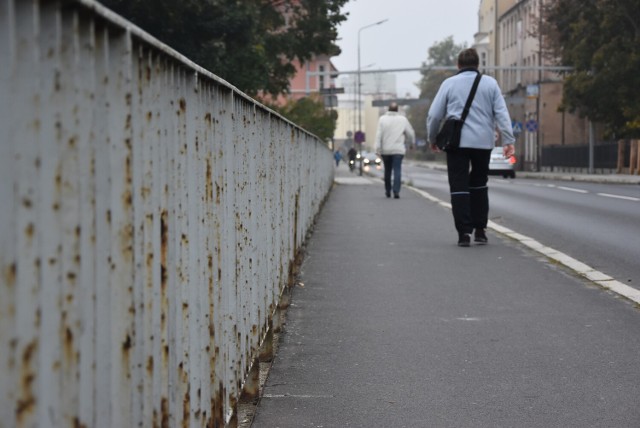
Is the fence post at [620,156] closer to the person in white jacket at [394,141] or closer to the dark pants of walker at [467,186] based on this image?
the person in white jacket at [394,141]

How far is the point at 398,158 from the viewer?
76.9 ft

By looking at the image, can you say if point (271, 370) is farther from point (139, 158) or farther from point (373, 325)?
point (139, 158)

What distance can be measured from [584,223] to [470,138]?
5.21 m

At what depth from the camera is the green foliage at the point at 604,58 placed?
4847 centimetres

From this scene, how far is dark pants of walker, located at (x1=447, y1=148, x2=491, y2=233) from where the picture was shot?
472 inches

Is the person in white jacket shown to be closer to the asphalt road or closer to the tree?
the asphalt road

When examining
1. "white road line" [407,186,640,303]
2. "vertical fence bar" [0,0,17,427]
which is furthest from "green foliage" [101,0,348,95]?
"vertical fence bar" [0,0,17,427]

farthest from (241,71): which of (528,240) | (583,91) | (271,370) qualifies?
(271,370)

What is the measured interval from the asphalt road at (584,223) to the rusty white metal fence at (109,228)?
6.07 m

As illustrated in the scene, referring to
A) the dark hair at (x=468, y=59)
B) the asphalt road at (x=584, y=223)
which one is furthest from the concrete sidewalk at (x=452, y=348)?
the dark hair at (x=468, y=59)

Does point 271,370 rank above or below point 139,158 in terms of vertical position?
below

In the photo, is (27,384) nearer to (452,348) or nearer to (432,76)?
(452,348)

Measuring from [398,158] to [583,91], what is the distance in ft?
95.6

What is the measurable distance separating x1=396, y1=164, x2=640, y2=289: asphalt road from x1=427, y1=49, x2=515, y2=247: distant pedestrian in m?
1.04
